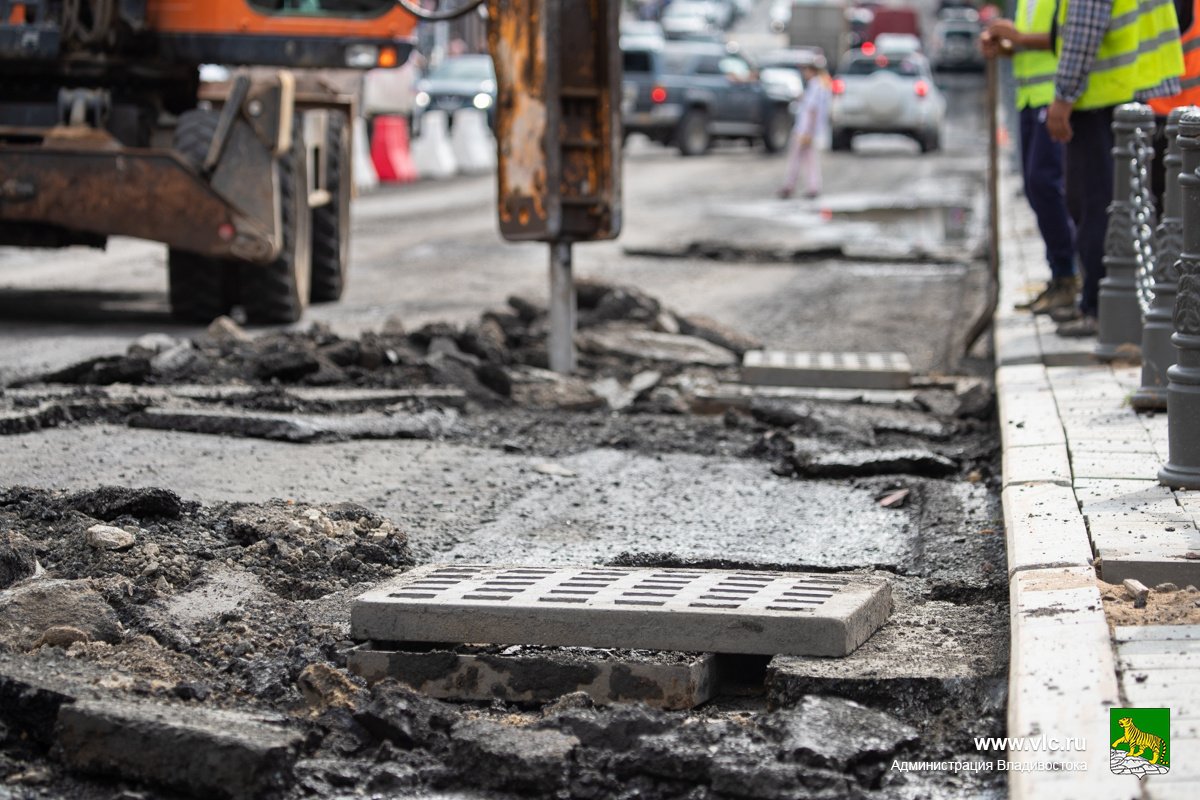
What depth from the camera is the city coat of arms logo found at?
326cm

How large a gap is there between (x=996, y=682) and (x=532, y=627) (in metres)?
1.02

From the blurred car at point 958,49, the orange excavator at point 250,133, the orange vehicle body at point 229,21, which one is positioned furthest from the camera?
the blurred car at point 958,49

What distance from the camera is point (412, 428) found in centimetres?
721

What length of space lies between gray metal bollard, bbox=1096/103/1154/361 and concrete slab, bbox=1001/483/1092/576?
99.6 inches

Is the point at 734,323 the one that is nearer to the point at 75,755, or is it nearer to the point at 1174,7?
the point at 1174,7

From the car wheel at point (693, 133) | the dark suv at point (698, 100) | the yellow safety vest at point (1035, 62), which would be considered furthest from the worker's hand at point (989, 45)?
the car wheel at point (693, 133)

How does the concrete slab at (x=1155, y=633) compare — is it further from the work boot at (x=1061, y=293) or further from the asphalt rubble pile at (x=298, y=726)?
the work boot at (x=1061, y=293)

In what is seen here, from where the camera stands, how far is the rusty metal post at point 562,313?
8.91 m

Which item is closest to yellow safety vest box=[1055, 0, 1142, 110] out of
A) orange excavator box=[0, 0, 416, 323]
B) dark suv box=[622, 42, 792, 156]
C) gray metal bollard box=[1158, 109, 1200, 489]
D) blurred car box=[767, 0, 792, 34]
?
gray metal bollard box=[1158, 109, 1200, 489]

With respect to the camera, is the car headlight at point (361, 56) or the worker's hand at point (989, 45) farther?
the car headlight at point (361, 56)

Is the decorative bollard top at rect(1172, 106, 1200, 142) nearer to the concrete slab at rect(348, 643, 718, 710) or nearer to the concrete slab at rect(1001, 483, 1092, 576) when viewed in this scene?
the concrete slab at rect(1001, 483, 1092, 576)

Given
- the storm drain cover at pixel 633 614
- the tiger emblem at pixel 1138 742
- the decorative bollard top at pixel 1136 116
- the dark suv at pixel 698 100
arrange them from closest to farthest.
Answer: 1. the tiger emblem at pixel 1138 742
2. the storm drain cover at pixel 633 614
3. the decorative bollard top at pixel 1136 116
4. the dark suv at pixel 698 100

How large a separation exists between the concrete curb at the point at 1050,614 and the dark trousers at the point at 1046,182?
2.14 m

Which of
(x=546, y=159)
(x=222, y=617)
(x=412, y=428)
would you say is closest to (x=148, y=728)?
(x=222, y=617)
